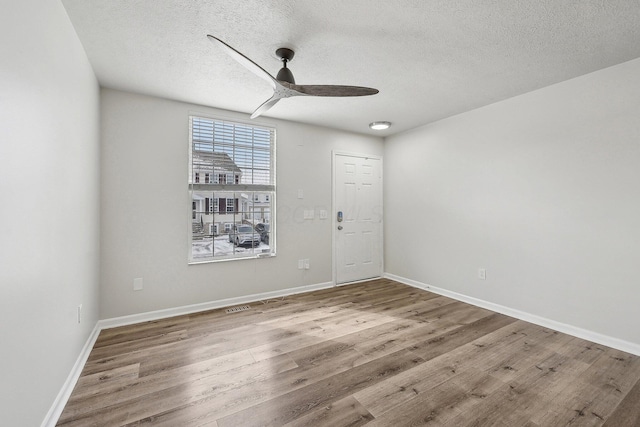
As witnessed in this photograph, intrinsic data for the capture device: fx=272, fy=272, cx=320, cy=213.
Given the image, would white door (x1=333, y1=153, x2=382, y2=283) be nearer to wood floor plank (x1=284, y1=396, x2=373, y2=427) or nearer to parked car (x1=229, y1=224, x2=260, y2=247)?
parked car (x1=229, y1=224, x2=260, y2=247)


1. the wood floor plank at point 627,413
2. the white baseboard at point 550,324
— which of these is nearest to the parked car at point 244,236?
the white baseboard at point 550,324

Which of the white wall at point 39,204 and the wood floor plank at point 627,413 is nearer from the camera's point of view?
the white wall at point 39,204

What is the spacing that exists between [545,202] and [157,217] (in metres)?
4.20

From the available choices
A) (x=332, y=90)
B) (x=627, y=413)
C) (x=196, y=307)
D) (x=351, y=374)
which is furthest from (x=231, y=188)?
(x=627, y=413)

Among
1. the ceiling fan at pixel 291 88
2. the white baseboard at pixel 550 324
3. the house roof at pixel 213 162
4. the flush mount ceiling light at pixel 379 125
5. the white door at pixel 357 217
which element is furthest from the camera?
the white door at pixel 357 217

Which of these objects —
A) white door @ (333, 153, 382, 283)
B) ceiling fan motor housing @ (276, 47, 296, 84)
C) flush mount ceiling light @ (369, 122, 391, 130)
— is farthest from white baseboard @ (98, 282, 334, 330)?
ceiling fan motor housing @ (276, 47, 296, 84)

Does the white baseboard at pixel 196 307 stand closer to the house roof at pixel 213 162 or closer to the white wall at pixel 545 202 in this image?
the house roof at pixel 213 162

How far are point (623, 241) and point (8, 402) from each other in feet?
13.6

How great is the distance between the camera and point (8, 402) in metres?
1.12

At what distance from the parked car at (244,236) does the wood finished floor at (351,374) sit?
978 millimetres

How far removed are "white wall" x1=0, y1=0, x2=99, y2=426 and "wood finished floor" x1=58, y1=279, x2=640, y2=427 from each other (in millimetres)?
480

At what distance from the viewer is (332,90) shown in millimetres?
2039

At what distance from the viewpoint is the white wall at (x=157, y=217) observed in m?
2.85

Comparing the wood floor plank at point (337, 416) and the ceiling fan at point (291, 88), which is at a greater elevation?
the ceiling fan at point (291, 88)
